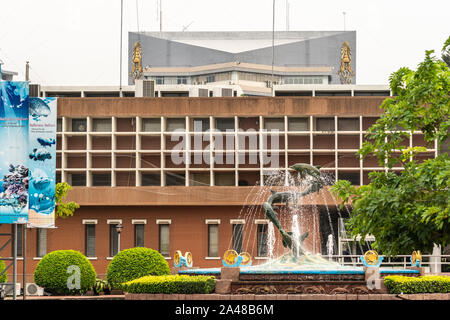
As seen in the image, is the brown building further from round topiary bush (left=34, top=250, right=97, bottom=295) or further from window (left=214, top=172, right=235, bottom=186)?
round topiary bush (left=34, top=250, right=97, bottom=295)

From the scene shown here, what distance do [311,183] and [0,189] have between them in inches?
431

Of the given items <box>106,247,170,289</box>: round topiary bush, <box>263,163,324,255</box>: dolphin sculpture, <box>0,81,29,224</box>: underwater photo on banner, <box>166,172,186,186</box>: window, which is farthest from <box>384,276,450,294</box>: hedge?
<box>166,172,186,186</box>: window

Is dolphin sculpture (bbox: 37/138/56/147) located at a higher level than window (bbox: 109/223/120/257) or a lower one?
higher

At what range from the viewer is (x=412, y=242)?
15797 mm

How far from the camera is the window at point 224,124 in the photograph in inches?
1747

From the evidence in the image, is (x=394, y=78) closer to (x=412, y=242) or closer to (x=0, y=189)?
(x=412, y=242)

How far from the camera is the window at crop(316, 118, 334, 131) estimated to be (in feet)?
145

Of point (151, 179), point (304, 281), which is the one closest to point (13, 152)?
point (304, 281)

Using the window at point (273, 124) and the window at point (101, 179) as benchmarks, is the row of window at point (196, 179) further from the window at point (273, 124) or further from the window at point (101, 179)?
the window at point (273, 124)

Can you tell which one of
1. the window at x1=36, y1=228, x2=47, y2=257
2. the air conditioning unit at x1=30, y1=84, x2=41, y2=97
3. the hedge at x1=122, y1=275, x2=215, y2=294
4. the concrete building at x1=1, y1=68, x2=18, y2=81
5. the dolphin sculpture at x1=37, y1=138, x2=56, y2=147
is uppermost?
the concrete building at x1=1, y1=68, x2=18, y2=81

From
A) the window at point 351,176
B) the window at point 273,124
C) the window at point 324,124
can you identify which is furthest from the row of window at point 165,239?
the window at point 324,124

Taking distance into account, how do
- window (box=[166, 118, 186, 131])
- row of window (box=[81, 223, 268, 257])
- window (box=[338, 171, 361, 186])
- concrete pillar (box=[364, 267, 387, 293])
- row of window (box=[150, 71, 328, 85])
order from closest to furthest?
1. concrete pillar (box=[364, 267, 387, 293])
2. row of window (box=[81, 223, 268, 257])
3. window (box=[338, 171, 361, 186])
4. window (box=[166, 118, 186, 131])
5. row of window (box=[150, 71, 328, 85])

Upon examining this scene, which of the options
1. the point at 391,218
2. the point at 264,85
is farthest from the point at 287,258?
the point at 264,85
